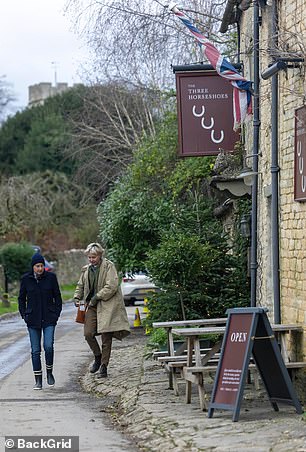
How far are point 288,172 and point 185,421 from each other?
3704 millimetres

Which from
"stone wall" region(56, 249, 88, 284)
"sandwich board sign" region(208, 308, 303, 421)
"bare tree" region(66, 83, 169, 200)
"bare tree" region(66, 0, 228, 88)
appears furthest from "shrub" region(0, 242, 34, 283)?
"sandwich board sign" region(208, 308, 303, 421)

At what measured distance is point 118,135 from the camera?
37719 mm

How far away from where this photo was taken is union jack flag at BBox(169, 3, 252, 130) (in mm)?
14453

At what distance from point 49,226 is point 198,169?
3277cm

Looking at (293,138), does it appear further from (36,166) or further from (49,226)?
(36,166)

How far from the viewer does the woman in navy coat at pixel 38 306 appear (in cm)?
1442

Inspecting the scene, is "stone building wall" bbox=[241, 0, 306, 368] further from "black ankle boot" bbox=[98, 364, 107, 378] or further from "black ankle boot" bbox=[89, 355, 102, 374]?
"black ankle boot" bbox=[89, 355, 102, 374]

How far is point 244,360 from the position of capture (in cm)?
1052

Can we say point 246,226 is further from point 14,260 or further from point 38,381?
point 14,260

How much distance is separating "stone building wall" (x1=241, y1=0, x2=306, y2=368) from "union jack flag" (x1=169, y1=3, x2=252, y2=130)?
332 mm

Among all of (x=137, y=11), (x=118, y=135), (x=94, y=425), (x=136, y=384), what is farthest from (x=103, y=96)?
(x=94, y=425)

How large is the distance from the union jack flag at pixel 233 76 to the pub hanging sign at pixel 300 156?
99.3 inches

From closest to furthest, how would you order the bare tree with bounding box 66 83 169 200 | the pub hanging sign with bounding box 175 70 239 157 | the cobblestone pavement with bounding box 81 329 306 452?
the cobblestone pavement with bounding box 81 329 306 452, the pub hanging sign with bounding box 175 70 239 157, the bare tree with bounding box 66 83 169 200

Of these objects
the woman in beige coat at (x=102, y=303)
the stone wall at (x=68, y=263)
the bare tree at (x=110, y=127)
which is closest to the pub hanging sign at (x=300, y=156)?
the woman in beige coat at (x=102, y=303)
